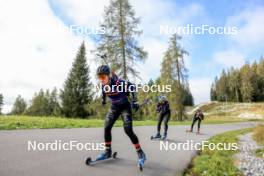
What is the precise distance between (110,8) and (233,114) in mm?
73858

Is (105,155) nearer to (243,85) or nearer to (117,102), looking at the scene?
(117,102)

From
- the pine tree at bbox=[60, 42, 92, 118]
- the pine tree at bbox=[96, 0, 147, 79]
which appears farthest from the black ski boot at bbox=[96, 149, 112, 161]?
the pine tree at bbox=[60, 42, 92, 118]

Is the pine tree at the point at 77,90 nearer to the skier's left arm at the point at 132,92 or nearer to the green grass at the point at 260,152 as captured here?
the green grass at the point at 260,152

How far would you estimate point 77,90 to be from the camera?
44.6 metres

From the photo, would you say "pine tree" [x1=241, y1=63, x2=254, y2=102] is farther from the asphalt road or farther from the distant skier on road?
the distant skier on road

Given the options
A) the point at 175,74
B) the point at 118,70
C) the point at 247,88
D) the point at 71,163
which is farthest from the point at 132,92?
the point at 247,88

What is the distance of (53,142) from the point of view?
7.88m

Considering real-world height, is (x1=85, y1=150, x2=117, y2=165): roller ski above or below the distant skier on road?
below

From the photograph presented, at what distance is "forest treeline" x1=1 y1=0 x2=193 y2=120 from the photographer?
29.7 meters

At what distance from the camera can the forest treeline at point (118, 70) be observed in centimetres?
2973

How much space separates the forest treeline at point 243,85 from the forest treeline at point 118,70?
2980 inches

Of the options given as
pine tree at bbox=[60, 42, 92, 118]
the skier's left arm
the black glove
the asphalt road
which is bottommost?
the asphalt road

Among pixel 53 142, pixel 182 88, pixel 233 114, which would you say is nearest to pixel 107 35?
pixel 182 88

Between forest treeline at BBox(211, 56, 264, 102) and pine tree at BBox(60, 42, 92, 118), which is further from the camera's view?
forest treeline at BBox(211, 56, 264, 102)
